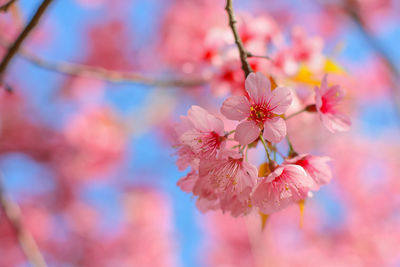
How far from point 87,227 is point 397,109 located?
4.30 meters

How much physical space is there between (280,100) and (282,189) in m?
0.20

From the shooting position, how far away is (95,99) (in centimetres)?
564

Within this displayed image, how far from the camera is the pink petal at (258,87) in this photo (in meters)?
0.71

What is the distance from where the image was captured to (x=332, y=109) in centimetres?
91

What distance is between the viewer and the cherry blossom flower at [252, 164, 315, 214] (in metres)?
0.77

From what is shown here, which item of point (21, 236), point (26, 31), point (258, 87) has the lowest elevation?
point (21, 236)

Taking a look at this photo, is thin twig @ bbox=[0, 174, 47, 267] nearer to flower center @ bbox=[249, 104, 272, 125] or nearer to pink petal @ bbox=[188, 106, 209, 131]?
pink petal @ bbox=[188, 106, 209, 131]

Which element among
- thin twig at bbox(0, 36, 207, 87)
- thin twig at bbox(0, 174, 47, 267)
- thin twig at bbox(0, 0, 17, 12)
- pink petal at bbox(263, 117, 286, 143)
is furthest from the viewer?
thin twig at bbox(0, 174, 47, 267)

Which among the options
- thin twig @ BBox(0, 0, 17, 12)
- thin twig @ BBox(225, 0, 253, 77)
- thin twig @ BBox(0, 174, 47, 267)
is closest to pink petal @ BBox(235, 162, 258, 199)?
thin twig @ BBox(225, 0, 253, 77)

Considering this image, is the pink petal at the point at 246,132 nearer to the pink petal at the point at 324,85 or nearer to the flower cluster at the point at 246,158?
the flower cluster at the point at 246,158

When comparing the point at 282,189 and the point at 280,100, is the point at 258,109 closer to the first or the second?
the point at 280,100

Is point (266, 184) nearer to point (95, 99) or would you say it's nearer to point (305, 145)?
point (305, 145)

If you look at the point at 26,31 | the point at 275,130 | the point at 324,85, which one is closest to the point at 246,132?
the point at 275,130

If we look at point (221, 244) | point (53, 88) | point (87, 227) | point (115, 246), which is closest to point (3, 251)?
point (87, 227)
